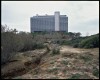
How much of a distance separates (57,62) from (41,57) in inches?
96.7

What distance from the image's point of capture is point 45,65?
46.0ft

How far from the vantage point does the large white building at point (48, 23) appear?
3110 centimetres

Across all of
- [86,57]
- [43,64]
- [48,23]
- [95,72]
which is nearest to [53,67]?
[43,64]

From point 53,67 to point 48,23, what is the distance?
21632mm

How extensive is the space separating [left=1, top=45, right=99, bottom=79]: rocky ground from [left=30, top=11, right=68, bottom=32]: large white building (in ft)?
47.0

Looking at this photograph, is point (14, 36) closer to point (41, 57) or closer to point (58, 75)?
point (41, 57)

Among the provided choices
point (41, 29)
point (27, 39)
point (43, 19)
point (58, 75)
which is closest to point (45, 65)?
point (58, 75)

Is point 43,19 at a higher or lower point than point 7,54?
higher

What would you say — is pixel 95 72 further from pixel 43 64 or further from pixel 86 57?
pixel 43 64

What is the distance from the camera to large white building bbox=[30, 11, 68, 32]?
31097 millimetres

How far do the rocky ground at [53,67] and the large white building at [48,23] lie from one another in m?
14.3

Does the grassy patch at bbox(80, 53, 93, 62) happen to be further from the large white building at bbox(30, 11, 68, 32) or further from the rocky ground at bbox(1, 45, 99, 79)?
the large white building at bbox(30, 11, 68, 32)

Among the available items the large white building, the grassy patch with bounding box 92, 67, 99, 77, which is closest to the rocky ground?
the grassy patch with bounding box 92, 67, 99, 77

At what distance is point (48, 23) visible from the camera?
34.8 m
